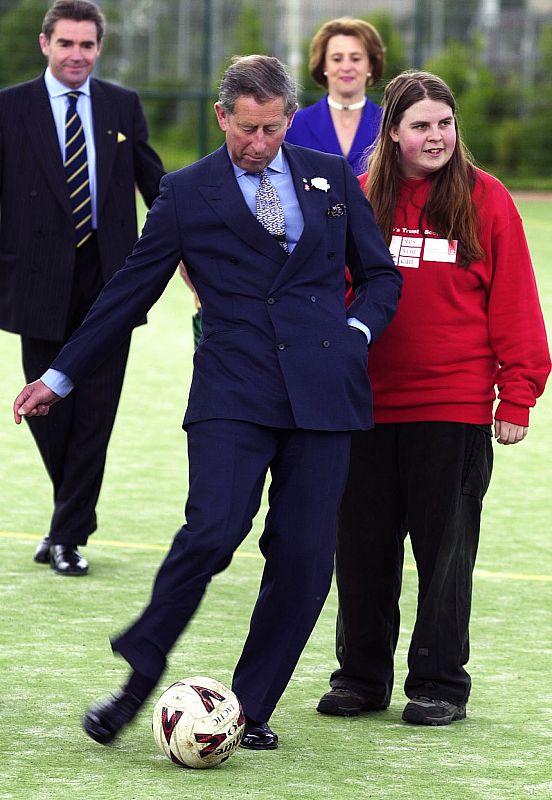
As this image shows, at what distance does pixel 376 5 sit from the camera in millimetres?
31703

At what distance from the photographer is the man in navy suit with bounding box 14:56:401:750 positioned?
4559 mm

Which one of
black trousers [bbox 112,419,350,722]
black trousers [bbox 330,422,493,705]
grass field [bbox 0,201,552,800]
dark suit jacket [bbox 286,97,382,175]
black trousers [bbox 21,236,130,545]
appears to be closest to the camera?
grass field [bbox 0,201,552,800]

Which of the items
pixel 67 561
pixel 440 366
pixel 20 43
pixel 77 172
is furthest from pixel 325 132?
pixel 20 43

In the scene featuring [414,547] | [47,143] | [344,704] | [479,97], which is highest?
[47,143]

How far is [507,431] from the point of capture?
5086 millimetres

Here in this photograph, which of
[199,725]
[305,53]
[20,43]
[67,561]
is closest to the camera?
[199,725]

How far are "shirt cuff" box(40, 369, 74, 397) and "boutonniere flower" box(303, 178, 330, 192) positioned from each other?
0.85 m

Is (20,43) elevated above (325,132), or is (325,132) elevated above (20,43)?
(325,132)

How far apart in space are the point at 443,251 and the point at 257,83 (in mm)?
850

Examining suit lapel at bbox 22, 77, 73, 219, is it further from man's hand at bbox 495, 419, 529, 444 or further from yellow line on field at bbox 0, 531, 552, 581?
man's hand at bbox 495, 419, 529, 444

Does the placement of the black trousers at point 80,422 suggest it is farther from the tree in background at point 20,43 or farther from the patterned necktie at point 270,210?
the tree in background at point 20,43

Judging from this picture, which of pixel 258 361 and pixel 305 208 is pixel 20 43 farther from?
pixel 258 361

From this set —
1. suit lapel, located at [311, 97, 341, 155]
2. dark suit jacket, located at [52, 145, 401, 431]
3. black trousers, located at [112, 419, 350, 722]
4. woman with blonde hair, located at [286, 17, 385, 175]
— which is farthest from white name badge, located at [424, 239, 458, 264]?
suit lapel, located at [311, 97, 341, 155]

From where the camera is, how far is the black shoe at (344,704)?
17.0ft
